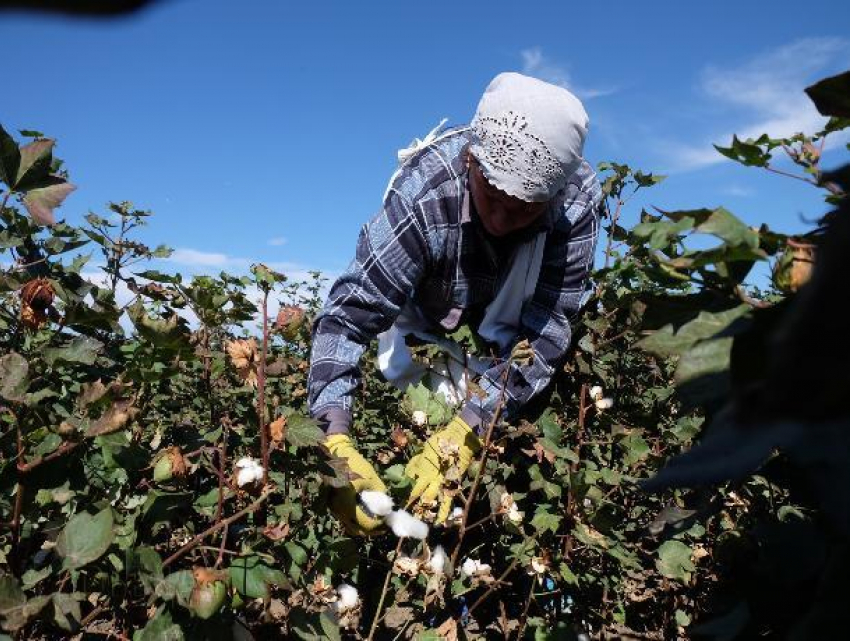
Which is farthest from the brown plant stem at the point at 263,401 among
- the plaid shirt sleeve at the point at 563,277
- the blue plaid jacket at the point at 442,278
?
the plaid shirt sleeve at the point at 563,277

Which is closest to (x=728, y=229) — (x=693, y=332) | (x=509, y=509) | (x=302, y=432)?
(x=693, y=332)

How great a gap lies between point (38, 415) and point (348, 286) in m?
1.20

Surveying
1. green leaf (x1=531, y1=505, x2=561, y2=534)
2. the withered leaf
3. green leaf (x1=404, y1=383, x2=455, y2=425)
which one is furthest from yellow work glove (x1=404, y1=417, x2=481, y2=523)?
the withered leaf

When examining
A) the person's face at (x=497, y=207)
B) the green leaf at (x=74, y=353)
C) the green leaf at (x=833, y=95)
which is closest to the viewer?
the green leaf at (x=833, y=95)

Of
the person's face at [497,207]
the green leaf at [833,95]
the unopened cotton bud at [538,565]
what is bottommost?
the unopened cotton bud at [538,565]

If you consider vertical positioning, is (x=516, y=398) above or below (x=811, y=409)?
below

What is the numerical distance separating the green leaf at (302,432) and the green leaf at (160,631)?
0.34 metres

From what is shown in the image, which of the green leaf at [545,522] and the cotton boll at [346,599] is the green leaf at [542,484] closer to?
the green leaf at [545,522]

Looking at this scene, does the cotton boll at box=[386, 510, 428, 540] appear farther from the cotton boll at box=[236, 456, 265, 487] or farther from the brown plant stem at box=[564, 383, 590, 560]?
the brown plant stem at box=[564, 383, 590, 560]

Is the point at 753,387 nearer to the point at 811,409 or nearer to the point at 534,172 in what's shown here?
the point at 811,409

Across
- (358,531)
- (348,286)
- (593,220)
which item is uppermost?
(593,220)

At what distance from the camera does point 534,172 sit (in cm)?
215

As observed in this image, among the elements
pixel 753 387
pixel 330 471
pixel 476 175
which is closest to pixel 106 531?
pixel 330 471

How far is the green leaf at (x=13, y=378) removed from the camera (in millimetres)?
1129
